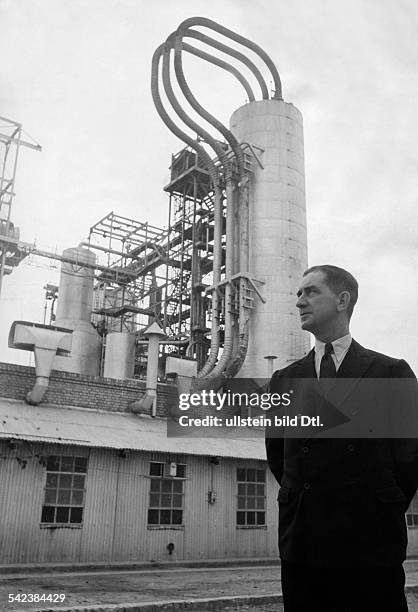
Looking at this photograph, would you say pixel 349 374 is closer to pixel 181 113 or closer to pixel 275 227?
pixel 275 227

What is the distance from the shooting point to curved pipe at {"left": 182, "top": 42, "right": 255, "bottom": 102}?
2455cm

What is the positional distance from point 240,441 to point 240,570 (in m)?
4.57

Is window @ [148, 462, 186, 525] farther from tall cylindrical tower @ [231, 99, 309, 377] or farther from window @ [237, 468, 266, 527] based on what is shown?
tall cylindrical tower @ [231, 99, 309, 377]

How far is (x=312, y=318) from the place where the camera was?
2641mm

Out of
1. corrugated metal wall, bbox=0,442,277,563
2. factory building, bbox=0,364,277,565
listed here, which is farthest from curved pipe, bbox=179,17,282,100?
corrugated metal wall, bbox=0,442,277,563

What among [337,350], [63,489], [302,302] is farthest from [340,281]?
[63,489]

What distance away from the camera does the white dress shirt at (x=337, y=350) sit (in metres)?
2.58

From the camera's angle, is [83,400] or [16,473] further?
[83,400]

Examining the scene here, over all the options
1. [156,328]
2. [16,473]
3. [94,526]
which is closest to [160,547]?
[94,526]

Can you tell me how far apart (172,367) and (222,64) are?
13.5 meters

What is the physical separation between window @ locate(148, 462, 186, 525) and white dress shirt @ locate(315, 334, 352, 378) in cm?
1293

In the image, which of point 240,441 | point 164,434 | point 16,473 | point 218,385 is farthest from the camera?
point 218,385

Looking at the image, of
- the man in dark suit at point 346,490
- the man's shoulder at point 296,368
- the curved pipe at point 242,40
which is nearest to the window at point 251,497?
the man's shoulder at point 296,368

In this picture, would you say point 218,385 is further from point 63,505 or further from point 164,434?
point 63,505
